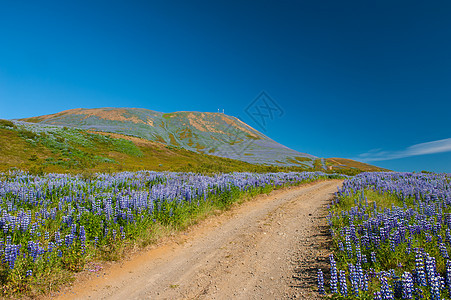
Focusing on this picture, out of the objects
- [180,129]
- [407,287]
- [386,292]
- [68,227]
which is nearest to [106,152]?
[68,227]

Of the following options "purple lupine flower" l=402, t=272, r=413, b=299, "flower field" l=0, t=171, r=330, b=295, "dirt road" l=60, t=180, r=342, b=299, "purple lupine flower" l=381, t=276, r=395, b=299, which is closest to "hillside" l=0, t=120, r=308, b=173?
"flower field" l=0, t=171, r=330, b=295

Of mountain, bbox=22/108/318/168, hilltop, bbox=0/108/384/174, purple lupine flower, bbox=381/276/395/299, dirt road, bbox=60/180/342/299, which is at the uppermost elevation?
mountain, bbox=22/108/318/168

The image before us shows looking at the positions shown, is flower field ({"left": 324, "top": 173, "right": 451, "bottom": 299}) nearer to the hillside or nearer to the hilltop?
the hillside

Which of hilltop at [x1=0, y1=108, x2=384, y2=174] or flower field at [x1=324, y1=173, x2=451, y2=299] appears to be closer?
flower field at [x1=324, y1=173, x2=451, y2=299]

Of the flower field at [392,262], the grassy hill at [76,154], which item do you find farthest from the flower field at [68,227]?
the grassy hill at [76,154]

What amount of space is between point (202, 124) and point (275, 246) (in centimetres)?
11924

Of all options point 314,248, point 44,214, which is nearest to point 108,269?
point 44,214

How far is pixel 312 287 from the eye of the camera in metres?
4.30

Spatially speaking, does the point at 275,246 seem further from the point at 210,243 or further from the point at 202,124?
the point at 202,124

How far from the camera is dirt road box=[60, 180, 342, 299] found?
4.36 meters

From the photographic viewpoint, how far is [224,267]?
543 cm

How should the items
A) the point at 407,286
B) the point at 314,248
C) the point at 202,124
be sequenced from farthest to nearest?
the point at 202,124 < the point at 314,248 < the point at 407,286

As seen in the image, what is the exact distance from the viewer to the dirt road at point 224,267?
14.3 feet

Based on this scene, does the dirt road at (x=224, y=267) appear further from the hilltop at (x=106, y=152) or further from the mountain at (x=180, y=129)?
the mountain at (x=180, y=129)
